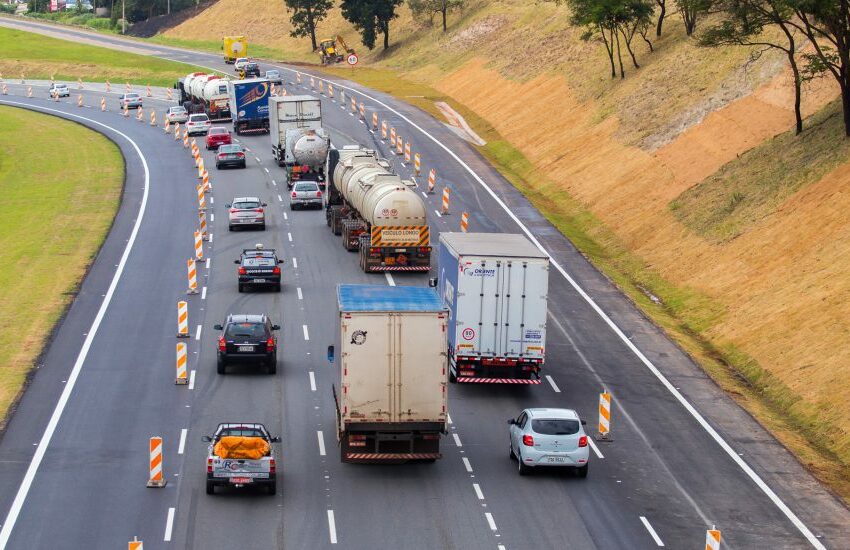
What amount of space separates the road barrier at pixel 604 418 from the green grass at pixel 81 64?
112827mm

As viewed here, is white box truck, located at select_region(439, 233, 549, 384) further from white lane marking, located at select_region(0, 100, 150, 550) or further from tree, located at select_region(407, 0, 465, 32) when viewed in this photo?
tree, located at select_region(407, 0, 465, 32)

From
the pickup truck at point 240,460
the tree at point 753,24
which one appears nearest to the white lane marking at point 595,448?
the pickup truck at point 240,460

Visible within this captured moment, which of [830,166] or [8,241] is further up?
[830,166]

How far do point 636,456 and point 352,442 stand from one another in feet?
24.9

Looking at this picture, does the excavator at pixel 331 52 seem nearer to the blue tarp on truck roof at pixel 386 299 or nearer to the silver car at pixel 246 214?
the silver car at pixel 246 214

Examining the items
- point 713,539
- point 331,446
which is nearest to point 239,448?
point 331,446

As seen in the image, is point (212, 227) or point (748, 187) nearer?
point (748, 187)

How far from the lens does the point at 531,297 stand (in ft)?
129

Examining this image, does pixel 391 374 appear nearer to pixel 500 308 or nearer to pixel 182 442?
pixel 182 442

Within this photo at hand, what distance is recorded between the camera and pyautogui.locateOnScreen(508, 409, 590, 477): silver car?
3203 cm

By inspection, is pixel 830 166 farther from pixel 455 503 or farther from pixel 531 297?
pixel 455 503

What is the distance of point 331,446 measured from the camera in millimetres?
34875

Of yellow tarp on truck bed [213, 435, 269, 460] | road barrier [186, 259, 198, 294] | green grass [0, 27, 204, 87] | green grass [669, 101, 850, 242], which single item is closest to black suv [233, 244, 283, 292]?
road barrier [186, 259, 198, 294]

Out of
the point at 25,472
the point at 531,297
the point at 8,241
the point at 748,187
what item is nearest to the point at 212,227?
the point at 8,241
